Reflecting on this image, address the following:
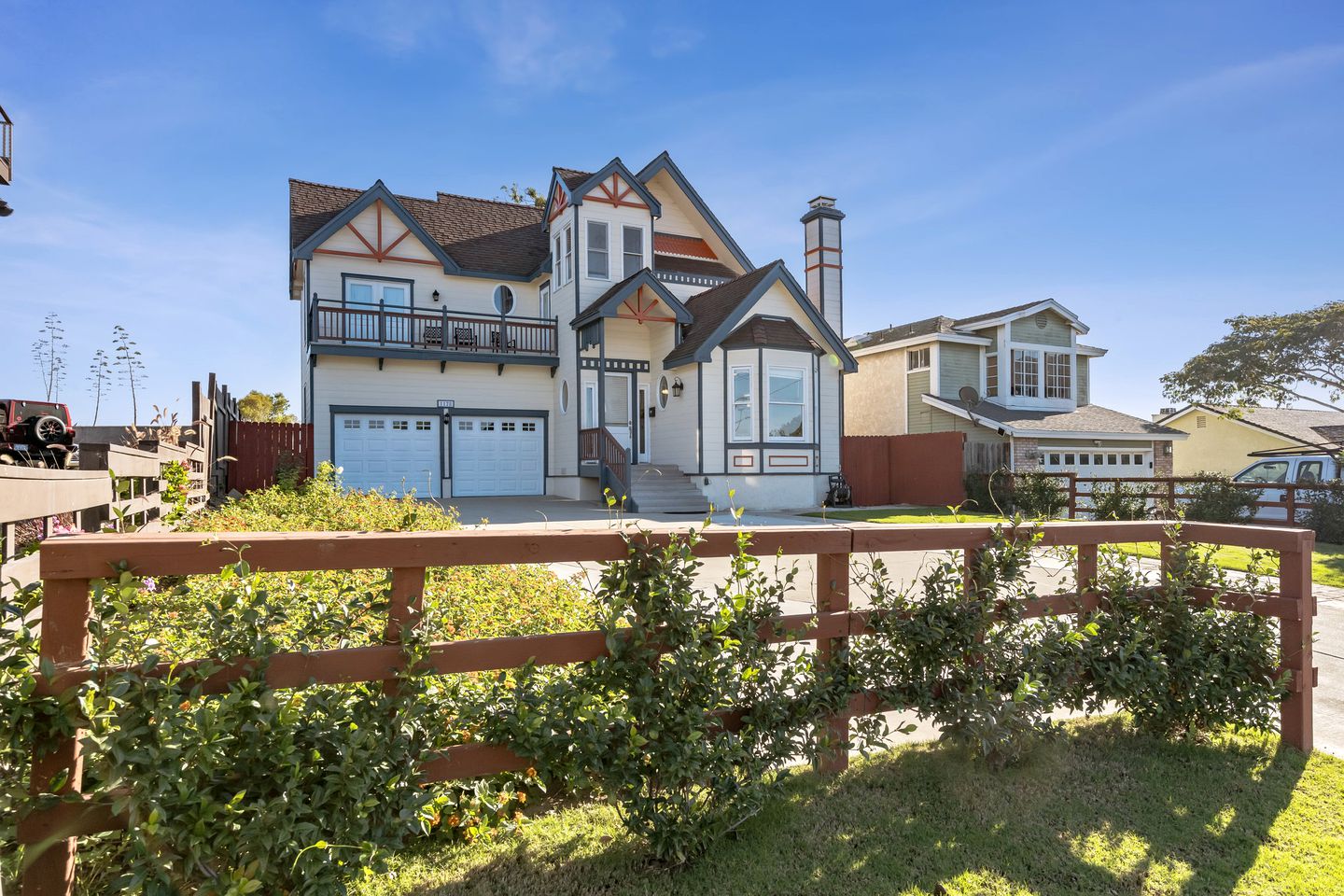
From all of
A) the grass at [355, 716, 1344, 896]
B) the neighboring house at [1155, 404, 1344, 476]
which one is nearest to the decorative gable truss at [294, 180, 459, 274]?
the grass at [355, 716, 1344, 896]

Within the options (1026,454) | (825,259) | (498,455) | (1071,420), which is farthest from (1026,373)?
(498,455)

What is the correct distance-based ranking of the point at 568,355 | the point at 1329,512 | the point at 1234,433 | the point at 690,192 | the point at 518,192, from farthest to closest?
the point at 518,192, the point at 1234,433, the point at 690,192, the point at 568,355, the point at 1329,512

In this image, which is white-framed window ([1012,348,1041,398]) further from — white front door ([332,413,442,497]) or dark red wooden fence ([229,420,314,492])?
dark red wooden fence ([229,420,314,492])

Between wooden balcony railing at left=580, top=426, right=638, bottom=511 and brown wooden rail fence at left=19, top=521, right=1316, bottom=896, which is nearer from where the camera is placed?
brown wooden rail fence at left=19, top=521, right=1316, bottom=896

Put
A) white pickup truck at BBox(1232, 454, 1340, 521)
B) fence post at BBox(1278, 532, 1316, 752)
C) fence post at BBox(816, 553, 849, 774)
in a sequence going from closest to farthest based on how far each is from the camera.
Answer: fence post at BBox(816, 553, 849, 774) → fence post at BBox(1278, 532, 1316, 752) → white pickup truck at BBox(1232, 454, 1340, 521)

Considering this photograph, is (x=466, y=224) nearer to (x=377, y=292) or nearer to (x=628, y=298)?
(x=377, y=292)

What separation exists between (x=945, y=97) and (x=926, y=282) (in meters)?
20.6

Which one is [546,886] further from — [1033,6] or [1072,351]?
[1072,351]

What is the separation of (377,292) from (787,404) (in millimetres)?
11581

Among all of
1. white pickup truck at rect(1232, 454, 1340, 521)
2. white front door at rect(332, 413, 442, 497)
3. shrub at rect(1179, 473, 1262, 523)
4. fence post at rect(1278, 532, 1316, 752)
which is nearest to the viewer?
fence post at rect(1278, 532, 1316, 752)

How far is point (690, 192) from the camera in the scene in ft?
71.9

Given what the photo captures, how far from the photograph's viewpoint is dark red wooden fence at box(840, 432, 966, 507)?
20766mm

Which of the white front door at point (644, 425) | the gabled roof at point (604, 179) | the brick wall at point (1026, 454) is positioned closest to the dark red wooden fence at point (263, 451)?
the white front door at point (644, 425)

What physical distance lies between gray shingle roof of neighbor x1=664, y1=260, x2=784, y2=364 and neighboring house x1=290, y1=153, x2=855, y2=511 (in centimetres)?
8
